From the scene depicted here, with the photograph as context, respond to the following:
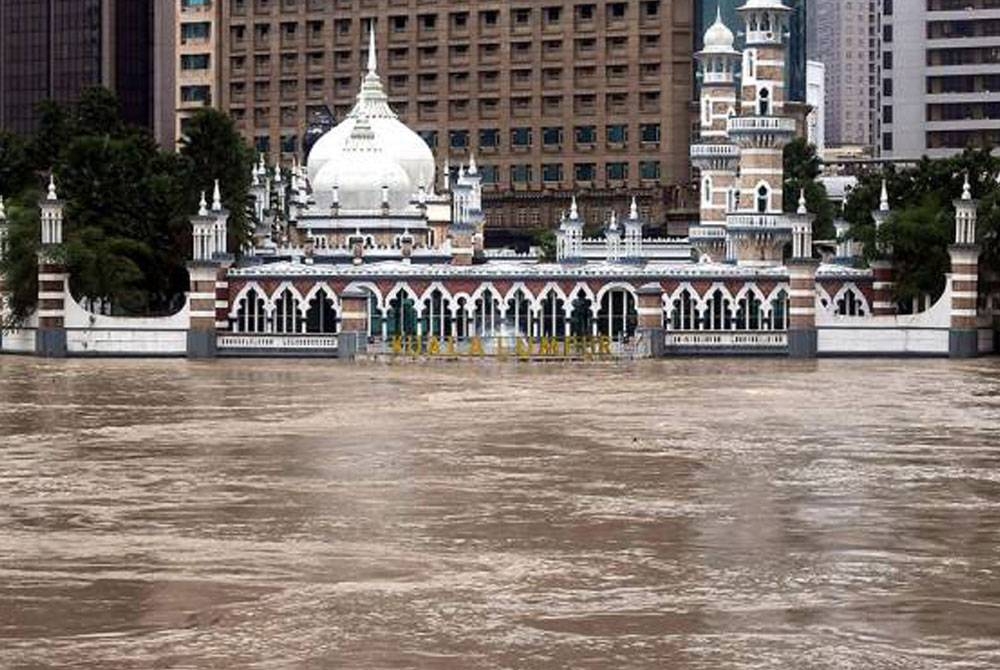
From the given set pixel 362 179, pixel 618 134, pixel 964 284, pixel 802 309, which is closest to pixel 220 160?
pixel 362 179

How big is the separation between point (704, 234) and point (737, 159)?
418cm

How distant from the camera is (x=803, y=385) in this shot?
187 feet

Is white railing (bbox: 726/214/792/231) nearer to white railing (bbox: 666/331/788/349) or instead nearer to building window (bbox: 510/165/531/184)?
white railing (bbox: 666/331/788/349)

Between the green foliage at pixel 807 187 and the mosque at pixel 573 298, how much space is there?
2089 cm

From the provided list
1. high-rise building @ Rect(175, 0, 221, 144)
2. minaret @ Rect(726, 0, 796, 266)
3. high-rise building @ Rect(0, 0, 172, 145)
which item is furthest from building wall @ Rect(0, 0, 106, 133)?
minaret @ Rect(726, 0, 796, 266)

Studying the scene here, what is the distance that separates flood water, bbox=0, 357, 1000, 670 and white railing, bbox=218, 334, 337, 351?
2258 cm

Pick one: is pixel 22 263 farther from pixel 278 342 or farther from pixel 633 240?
pixel 633 240

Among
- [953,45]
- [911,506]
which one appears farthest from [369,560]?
[953,45]

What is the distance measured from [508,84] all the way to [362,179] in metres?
43.4

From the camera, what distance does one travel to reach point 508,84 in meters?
134

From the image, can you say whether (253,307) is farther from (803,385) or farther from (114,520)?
(114,520)

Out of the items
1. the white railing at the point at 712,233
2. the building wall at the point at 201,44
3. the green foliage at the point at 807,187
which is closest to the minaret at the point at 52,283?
the white railing at the point at 712,233

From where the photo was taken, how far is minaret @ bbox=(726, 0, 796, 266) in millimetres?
79062

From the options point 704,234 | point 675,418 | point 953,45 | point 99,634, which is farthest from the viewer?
point 953,45
